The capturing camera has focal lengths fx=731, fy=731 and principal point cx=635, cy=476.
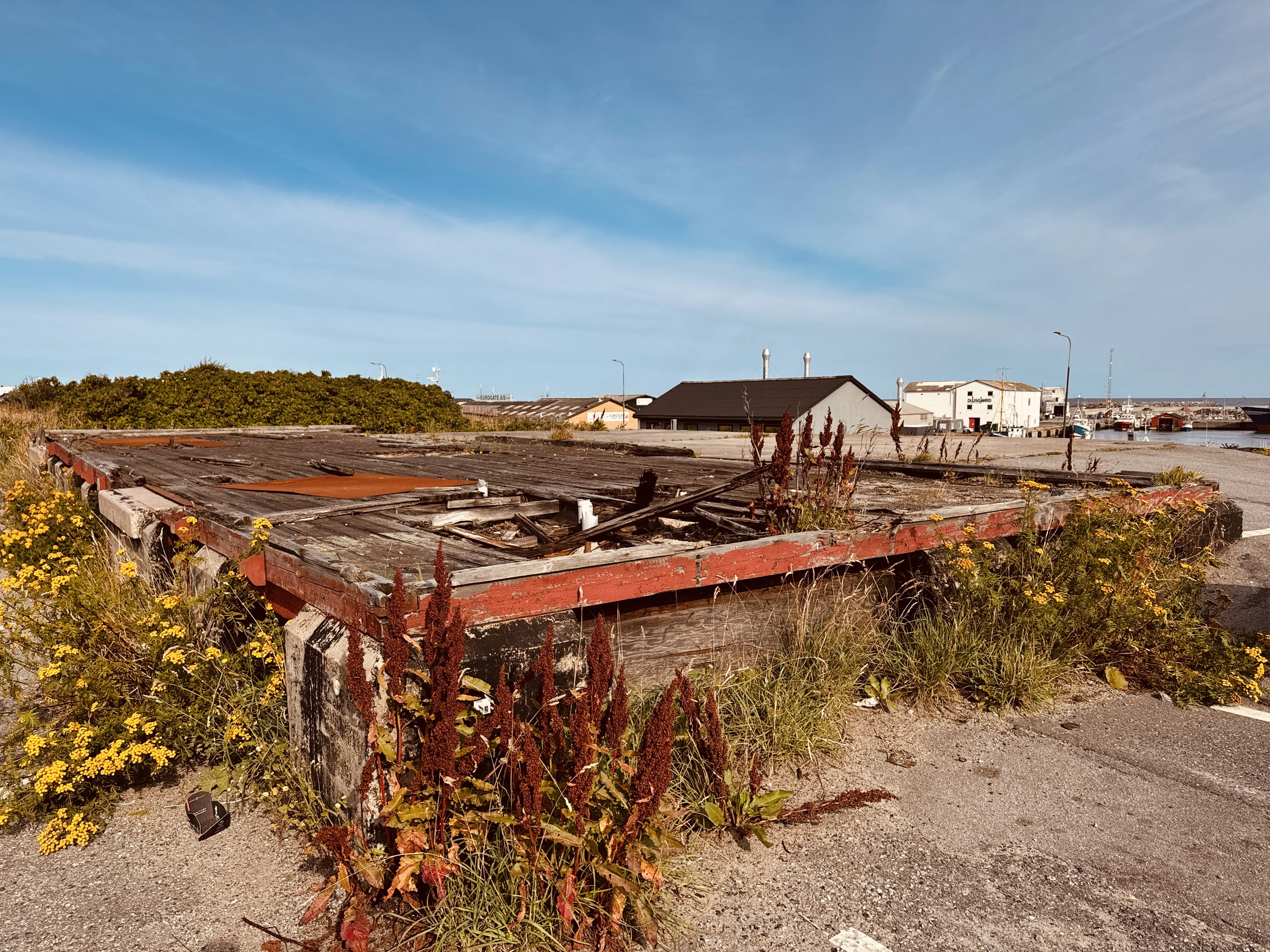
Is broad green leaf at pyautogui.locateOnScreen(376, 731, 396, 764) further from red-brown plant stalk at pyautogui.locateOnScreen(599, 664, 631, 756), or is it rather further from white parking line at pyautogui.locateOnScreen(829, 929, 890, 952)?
white parking line at pyautogui.locateOnScreen(829, 929, 890, 952)

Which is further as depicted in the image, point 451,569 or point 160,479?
point 160,479

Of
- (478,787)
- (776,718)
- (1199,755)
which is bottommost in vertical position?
(1199,755)

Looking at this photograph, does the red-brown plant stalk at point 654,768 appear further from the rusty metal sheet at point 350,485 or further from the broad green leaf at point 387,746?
the rusty metal sheet at point 350,485

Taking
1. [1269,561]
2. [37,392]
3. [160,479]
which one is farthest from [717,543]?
[37,392]

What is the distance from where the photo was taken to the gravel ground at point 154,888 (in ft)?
7.97

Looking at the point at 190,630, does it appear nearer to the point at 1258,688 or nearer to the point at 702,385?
the point at 1258,688

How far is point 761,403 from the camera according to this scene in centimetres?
4647

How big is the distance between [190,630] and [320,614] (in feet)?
4.05

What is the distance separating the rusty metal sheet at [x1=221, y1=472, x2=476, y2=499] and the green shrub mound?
13082 millimetres

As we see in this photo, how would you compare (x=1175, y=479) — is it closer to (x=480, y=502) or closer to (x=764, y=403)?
(x=480, y=502)

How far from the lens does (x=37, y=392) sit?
22125 mm

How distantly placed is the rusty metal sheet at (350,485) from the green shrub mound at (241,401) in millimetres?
13082

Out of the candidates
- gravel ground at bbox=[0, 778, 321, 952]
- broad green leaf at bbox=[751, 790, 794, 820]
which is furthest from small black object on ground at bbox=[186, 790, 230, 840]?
broad green leaf at bbox=[751, 790, 794, 820]

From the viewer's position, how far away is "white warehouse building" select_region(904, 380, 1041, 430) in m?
94.9
